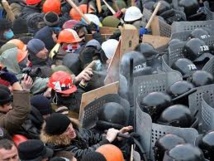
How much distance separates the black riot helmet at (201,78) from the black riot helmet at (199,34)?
154 centimetres

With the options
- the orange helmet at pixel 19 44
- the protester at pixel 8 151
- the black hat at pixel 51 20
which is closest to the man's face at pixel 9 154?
the protester at pixel 8 151

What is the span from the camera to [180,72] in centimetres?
905

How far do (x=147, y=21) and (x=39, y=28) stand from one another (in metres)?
1.94

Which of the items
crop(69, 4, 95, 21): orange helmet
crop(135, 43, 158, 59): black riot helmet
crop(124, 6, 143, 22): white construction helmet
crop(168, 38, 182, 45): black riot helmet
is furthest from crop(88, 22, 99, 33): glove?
crop(135, 43, 158, 59): black riot helmet

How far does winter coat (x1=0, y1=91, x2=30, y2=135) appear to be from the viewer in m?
6.90

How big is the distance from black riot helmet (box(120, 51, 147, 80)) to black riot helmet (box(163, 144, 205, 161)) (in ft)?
7.89

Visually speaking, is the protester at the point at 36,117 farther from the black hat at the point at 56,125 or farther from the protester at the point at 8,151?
the protester at the point at 8,151

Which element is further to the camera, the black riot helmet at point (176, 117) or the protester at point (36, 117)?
the black riot helmet at point (176, 117)

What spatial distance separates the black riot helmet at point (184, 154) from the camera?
668 cm

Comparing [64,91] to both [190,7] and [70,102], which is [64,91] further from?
[190,7]

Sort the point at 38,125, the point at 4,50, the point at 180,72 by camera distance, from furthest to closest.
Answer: the point at 4,50
the point at 180,72
the point at 38,125

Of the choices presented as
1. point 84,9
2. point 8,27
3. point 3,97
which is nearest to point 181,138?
point 3,97

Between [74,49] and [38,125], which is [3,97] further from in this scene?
[74,49]

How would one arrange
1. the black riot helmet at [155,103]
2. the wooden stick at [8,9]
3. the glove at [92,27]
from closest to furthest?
the black riot helmet at [155,103] < the glove at [92,27] < the wooden stick at [8,9]
